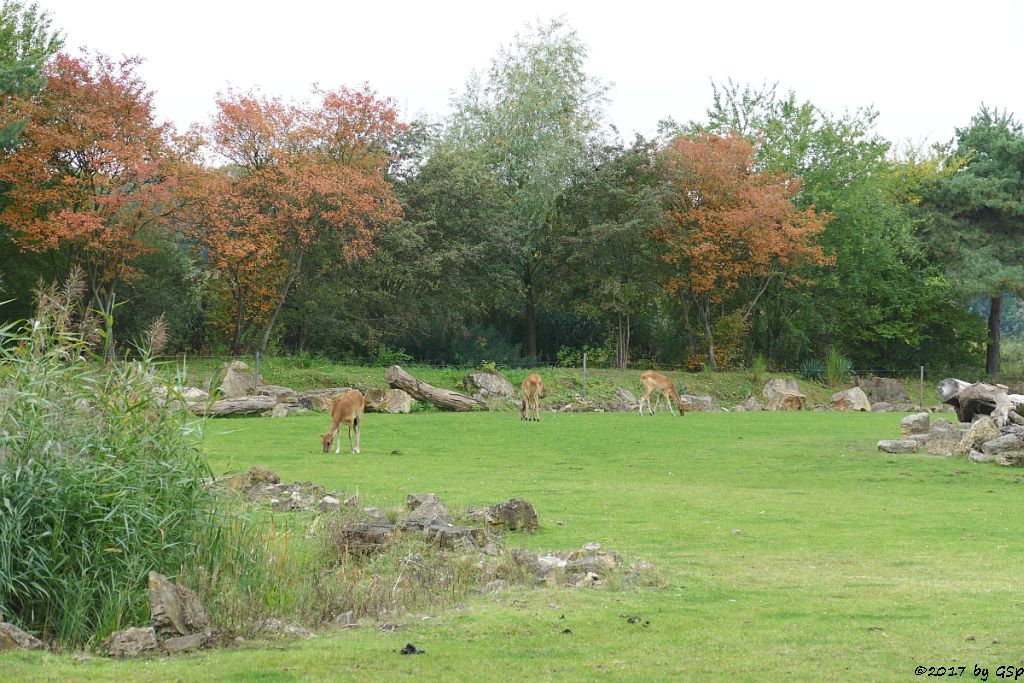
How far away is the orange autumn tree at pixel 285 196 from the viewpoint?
33562 mm

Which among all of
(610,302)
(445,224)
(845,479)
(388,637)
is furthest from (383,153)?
(388,637)

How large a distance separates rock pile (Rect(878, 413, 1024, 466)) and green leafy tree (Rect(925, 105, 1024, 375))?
24.7m

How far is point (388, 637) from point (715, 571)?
11.8 ft

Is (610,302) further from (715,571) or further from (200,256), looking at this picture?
(715,571)

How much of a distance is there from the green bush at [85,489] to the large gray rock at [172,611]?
568 millimetres

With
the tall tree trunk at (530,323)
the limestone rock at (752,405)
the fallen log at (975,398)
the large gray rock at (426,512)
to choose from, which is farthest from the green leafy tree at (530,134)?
the large gray rock at (426,512)

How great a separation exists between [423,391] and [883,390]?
813 inches

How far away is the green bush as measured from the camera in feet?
25.8

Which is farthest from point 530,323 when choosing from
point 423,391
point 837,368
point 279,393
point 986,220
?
point 986,220

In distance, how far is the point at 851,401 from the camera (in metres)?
37.8

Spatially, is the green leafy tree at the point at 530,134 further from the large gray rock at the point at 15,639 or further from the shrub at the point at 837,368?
the large gray rock at the point at 15,639

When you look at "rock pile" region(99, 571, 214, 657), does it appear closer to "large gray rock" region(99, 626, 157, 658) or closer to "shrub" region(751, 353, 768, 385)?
"large gray rock" region(99, 626, 157, 658)

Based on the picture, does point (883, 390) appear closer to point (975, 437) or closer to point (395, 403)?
point (395, 403)

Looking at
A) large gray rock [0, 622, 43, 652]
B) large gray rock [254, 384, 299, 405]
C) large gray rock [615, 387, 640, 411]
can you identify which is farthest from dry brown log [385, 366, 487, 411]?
large gray rock [0, 622, 43, 652]
